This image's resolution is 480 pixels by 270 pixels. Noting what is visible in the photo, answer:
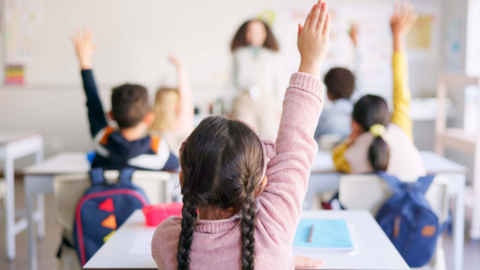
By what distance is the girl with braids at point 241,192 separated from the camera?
766 mm

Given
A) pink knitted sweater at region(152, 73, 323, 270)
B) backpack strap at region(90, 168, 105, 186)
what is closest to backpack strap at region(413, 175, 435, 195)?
pink knitted sweater at region(152, 73, 323, 270)

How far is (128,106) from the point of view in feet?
6.26

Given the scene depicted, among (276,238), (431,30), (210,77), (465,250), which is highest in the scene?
(431,30)

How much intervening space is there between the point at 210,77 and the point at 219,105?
1.65 ft

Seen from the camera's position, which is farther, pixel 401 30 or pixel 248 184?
pixel 401 30

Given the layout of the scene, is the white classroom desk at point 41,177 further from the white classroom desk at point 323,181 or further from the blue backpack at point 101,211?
the blue backpack at point 101,211

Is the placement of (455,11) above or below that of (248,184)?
above

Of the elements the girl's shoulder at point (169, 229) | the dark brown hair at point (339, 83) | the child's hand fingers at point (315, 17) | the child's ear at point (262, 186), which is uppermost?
the child's hand fingers at point (315, 17)

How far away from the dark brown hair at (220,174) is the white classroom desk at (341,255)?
308 millimetres

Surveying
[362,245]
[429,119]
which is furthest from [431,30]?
[362,245]

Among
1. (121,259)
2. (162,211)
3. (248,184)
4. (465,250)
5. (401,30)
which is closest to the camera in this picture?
(248,184)

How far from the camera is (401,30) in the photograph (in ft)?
6.21

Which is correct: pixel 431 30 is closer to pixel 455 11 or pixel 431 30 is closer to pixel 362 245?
pixel 455 11

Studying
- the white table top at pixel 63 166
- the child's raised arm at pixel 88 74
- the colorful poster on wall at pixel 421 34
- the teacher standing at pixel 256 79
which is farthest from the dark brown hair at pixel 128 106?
the colorful poster on wall at pixel 421 34
